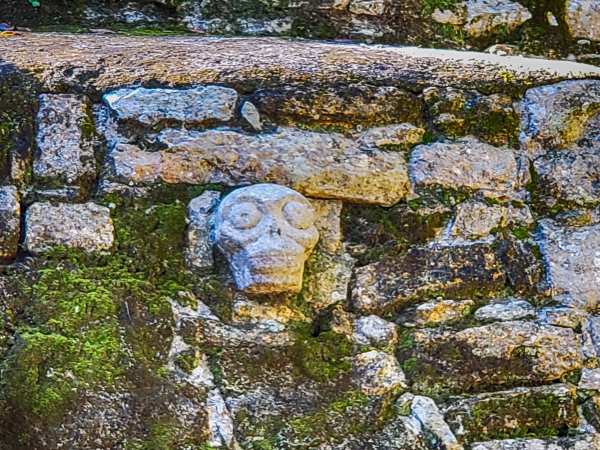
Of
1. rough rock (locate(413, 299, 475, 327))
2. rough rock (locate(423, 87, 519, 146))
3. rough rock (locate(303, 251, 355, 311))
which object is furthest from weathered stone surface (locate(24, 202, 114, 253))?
rough rock (locate(423, 87, 519, 146))

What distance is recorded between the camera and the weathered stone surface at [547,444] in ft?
4.92

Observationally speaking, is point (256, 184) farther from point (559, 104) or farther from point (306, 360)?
point (559, 104)

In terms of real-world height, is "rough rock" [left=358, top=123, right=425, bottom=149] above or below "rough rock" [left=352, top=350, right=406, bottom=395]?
above

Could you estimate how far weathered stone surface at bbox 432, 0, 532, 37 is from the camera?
2.02 meters

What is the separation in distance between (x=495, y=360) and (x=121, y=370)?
68cm

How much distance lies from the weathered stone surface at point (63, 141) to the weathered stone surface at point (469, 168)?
2.12 ft

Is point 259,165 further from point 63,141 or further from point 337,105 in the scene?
point 63,141

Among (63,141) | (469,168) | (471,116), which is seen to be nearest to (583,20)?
(471,116)

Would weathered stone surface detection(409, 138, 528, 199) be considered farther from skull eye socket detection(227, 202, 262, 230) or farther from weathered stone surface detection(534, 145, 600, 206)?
skull eye socket detection(227, 202, 262, 230)

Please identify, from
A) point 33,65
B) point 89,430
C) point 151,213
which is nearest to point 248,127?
point 151,213

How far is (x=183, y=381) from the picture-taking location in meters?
1.46

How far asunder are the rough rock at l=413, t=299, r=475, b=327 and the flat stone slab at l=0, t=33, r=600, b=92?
1.58 ft

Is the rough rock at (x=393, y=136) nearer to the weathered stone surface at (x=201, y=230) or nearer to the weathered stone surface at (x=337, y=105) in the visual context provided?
the weathered stone surface at (x=337, y=105)

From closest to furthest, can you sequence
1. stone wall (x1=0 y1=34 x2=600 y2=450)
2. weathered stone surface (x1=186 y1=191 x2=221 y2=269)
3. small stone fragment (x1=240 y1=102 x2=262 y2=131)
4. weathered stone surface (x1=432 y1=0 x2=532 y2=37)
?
stone wall (x1=0 y1=34 x2=600 y2=450)
weathered stone surface (x1=186 y1=191 x2=221 y2=269)
small stone fragment (x1=240 y1=102 x2=262 y2=131)
weathered stone surface (x1=432 y1=0 x2=532 y2=37)
